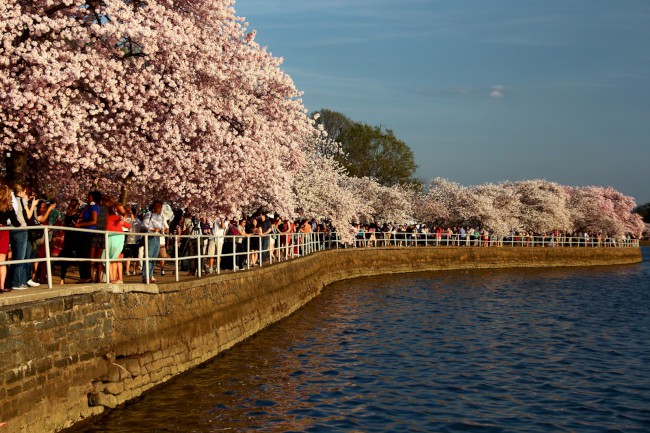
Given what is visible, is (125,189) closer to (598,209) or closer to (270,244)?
(270,244)

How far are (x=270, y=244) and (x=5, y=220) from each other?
13.5 meters

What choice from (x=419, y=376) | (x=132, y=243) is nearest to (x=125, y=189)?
(x=132, y=243)

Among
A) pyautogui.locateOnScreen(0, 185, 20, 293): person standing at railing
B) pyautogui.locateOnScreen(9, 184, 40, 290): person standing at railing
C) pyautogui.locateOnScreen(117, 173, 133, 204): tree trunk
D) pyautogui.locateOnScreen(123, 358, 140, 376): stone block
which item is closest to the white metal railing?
pyautogui.locateOnScreen(9, 184, 40, 290): person standing at railing

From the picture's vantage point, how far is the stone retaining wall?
1078 centimetres

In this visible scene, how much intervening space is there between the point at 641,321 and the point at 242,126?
16.5m

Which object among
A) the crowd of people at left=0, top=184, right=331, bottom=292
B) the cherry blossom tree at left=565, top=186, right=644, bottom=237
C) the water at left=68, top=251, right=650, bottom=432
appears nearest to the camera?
the crowd of people at left=0, top=184, right=331, bottom=292

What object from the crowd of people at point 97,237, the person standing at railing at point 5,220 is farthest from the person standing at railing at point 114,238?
the person standing at railing at point 5,220

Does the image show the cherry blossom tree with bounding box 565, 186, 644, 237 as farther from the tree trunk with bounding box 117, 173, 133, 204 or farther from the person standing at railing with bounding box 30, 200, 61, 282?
the person standing at railing with bounding box 30, 200, 61, 282

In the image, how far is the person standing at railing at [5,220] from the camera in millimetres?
12602

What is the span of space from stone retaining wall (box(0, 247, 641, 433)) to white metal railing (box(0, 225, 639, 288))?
0.51 metres

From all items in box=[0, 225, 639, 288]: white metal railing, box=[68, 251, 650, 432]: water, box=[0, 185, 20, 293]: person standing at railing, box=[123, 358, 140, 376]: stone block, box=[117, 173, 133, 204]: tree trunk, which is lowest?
box=[68, 251, 650, 432]: water

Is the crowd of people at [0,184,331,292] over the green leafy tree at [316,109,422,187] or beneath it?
beneath

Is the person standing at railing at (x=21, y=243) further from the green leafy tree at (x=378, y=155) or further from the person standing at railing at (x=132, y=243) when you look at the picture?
the green leafy tree at (x=378, y=155)

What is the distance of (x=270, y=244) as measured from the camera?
26672 mm
